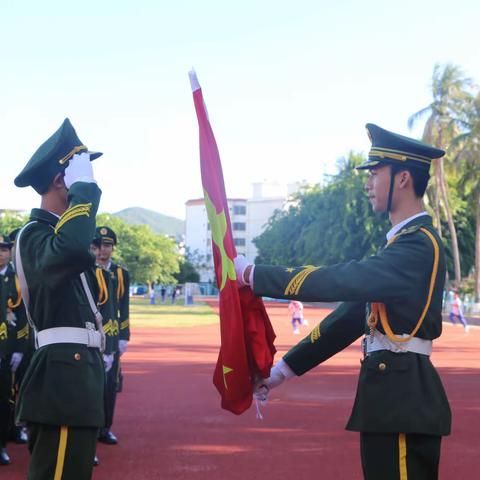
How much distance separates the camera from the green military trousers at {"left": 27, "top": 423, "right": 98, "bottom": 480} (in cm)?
321

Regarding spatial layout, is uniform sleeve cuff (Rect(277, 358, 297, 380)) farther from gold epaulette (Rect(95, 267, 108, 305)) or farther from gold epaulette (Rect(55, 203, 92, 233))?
gold epaulette (Rect(95, 267, 108, 305))

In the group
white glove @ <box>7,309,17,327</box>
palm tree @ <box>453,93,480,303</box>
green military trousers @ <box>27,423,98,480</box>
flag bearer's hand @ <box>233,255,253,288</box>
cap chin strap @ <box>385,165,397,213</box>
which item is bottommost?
green military trousers @ <box>27,423,98,480</box>

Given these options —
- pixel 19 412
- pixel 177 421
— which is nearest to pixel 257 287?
pixel 19 412

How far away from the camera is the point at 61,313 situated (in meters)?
3.41

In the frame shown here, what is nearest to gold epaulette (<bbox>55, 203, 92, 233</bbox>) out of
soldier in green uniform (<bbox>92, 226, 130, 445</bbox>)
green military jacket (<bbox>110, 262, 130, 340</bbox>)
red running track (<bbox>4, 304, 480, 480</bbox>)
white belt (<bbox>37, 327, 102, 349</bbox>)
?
white belt (<bbox>37, 327, 102, 349</bbox>)

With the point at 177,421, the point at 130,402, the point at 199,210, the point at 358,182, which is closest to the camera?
the point at 177,421

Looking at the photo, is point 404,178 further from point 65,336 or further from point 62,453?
point 62,453

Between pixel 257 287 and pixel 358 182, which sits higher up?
pixel 358 182

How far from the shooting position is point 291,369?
3.75 meters

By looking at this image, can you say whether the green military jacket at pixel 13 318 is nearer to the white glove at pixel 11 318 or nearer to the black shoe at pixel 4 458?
the white glove at pixel 11 318

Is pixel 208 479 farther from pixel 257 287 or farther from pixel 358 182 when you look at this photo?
pixel 358 182

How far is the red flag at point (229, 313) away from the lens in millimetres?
3338

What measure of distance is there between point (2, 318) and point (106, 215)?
7649 cm

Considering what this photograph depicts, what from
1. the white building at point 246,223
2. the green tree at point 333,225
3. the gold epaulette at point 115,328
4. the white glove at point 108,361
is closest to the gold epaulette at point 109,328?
the gold epaulette at point 115,328
